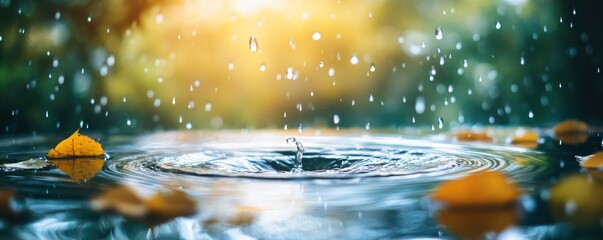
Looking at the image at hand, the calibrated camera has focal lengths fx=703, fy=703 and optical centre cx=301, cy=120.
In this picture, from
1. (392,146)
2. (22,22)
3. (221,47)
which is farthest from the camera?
(221,47)

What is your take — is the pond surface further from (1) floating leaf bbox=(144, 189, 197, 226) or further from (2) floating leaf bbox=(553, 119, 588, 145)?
(2) floating leaf bbox=(553, 119, 588, 145)

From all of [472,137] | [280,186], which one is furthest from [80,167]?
[472,137]

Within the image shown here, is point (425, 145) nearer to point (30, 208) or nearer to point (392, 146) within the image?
point (392, 146)

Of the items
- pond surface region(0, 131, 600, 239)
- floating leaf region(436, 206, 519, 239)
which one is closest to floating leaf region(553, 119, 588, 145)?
pond surface region(0, 131, 600, 239)

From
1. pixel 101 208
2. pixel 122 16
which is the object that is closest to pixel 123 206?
pixel 101 208

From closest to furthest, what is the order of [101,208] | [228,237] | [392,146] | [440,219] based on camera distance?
[228,237], [440,219], [101,208], [392,146]

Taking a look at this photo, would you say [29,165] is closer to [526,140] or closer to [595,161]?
[595,161]

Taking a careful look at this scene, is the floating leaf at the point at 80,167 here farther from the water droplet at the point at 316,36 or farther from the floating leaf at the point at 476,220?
the water droplet at the point at 316,36
